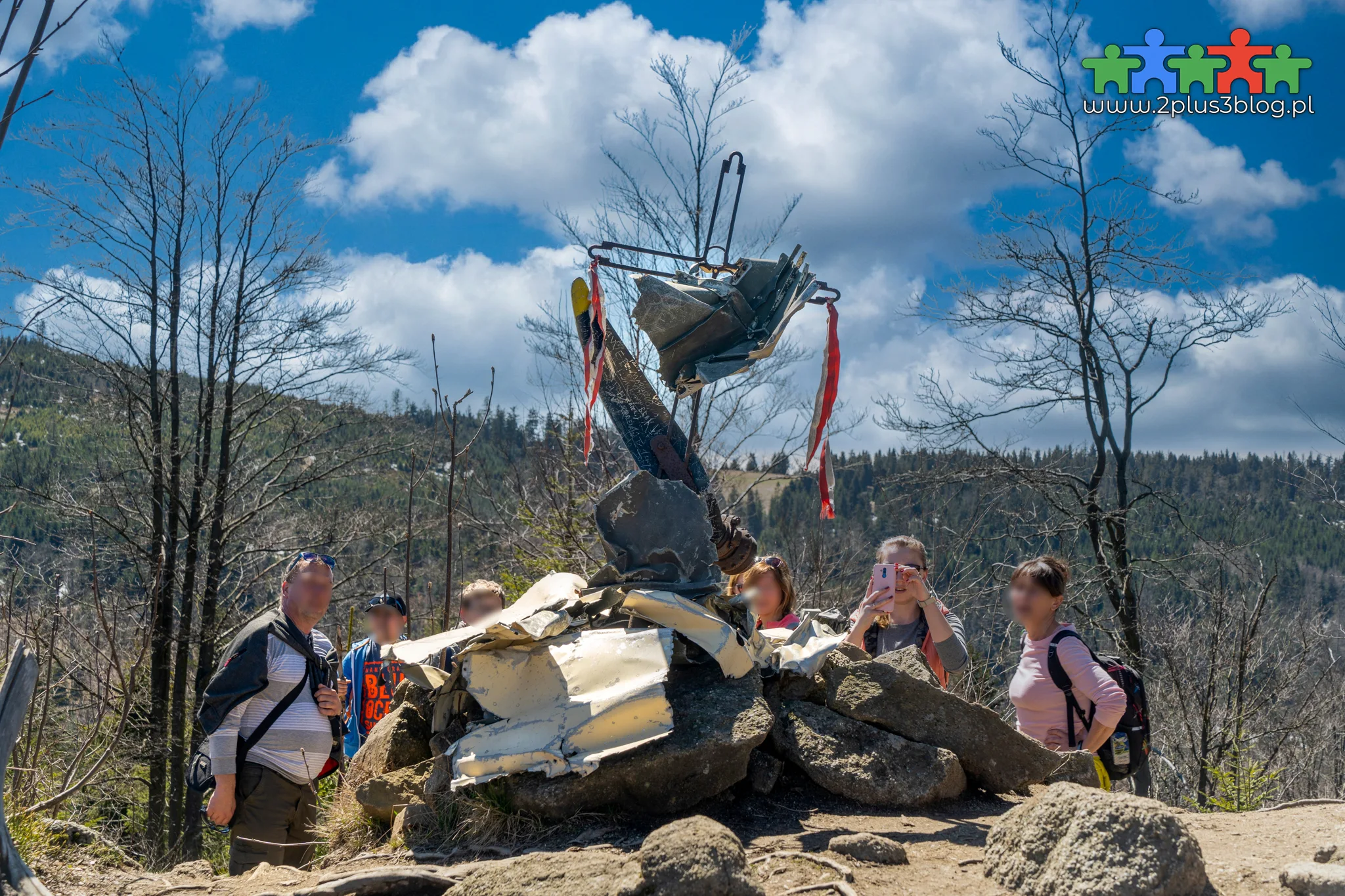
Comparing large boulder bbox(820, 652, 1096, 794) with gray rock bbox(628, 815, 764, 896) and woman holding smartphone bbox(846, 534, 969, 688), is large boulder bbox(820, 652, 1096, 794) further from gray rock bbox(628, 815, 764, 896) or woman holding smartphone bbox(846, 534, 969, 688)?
gray rock bbox(628, 815, 764, 896)

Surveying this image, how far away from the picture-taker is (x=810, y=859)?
329cm

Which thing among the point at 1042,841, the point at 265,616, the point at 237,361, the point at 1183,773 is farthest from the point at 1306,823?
the point at 237,361

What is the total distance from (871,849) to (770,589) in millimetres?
1881

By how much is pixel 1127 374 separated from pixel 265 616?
13.0 metres

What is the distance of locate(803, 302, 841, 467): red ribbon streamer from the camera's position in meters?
4.81

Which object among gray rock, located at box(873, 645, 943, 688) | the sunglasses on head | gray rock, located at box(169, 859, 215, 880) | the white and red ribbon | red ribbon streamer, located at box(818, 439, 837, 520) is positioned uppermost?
the white and red ribbon

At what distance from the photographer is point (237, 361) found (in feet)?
50.9

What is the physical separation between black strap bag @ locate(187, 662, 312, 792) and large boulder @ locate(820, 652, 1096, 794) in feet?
8.48

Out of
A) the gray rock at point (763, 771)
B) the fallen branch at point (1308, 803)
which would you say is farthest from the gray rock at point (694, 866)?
the fallen branch at point (1308, 803)

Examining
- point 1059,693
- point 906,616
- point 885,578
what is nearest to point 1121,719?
point 1059,693

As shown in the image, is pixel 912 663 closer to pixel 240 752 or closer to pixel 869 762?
pixel 869 762

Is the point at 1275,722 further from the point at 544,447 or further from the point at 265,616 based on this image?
the point at 265,616

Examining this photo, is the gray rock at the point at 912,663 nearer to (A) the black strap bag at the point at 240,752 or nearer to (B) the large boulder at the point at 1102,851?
(B) the large boulder at the point at 1102,851

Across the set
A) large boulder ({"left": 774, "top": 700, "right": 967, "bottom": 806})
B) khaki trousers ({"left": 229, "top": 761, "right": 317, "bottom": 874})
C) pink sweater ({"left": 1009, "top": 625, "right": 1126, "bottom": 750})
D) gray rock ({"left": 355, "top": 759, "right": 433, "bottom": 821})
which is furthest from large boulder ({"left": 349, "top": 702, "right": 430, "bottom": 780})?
pink sweater ({"left": 1009, "top": 625, "right": 1126, "bottom": 750})
